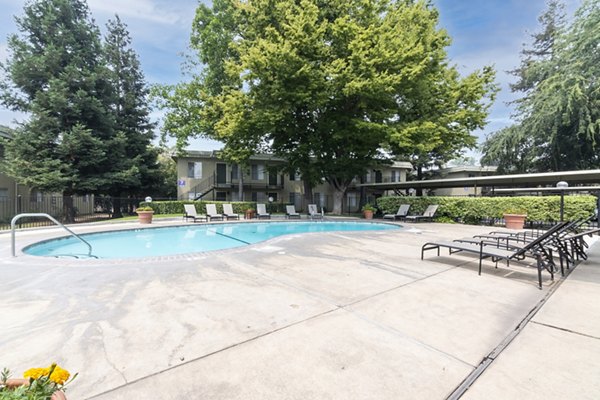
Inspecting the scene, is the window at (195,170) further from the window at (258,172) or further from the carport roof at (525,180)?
the carport roof at (525,180)

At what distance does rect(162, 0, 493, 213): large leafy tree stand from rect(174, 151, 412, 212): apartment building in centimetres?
285

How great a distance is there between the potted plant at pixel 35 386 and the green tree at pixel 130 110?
69.3 ft

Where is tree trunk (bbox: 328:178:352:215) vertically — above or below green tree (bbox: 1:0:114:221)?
below

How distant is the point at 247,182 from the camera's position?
81.1 feet

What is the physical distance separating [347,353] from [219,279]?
107 inches

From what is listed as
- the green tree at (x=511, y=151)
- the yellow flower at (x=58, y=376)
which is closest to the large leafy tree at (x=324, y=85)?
the green tree at (x=511, y=151)

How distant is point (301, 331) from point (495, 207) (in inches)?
621

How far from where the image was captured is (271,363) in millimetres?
2166

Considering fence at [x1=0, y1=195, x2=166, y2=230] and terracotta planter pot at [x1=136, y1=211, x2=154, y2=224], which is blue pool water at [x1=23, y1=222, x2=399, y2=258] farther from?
fence at [x1=0, y1=195, x2=166, y2=230]

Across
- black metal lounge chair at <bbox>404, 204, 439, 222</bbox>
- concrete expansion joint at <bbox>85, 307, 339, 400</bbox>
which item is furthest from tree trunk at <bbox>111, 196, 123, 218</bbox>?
concrete expansion joint at <bbox>85, 307, 339, 400</bbox>

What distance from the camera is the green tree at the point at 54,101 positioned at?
1541 centimetres

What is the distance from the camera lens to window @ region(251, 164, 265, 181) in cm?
2511

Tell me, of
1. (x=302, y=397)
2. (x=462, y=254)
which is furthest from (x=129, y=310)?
(x=462, y=254)

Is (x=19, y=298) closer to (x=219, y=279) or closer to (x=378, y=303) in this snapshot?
(x=219, y=279)
